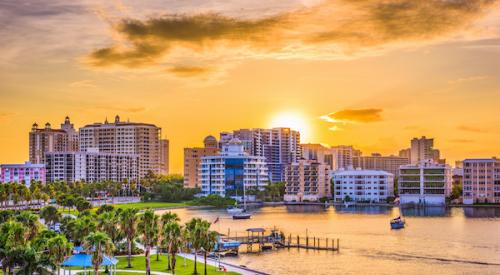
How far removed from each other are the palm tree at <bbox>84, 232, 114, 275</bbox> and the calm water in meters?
27.5

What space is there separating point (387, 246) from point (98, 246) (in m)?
58.7

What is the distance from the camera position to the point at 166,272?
69.1 m

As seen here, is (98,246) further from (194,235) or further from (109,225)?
(109,225)

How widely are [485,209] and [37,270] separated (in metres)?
161

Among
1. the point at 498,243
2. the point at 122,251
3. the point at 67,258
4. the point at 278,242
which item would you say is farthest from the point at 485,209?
the point at 67,258

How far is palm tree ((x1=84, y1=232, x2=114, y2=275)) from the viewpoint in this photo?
5528cm

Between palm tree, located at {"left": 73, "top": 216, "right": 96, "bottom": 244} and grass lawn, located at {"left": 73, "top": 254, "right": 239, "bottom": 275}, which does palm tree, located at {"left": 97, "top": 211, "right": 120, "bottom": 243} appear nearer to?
palm tree, located at {"left": 73, "top": 216, "right": 96, "bottom": 244}

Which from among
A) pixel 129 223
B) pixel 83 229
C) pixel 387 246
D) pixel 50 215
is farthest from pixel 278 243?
pixel 83 229

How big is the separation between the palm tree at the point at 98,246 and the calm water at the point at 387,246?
27506mm

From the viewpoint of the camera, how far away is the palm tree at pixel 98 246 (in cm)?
5528

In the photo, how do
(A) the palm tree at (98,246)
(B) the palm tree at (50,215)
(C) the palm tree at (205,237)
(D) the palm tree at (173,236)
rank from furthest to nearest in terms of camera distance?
(B) the palm tree at (50,215) → (C) the palm tree at (205,237) → (D) the palm tree at (173,236) → (A) the palm tree at (98,246)

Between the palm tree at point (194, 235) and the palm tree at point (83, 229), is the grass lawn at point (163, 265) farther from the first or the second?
the palm tree at point (83, 229)

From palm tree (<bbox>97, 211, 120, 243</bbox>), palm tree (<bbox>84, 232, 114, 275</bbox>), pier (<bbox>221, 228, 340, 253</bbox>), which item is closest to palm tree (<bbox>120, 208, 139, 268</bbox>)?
palm tree (<bbox>97, 211, 120, 243</bbox>)

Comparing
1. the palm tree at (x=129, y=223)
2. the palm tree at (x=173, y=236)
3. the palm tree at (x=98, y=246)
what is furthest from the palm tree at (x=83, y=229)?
the palm tree at (x=98, y=246)
